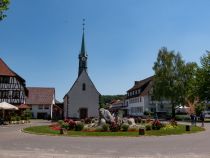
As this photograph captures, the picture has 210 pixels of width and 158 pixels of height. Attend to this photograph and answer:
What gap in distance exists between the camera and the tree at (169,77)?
67.9 meters

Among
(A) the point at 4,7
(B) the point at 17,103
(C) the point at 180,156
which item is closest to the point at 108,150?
(C) the point at 180,156

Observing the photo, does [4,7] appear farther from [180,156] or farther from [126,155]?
[180,156]

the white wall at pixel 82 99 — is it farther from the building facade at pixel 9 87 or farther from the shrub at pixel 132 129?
the shrub at pixel 132 129

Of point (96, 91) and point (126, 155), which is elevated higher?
point (96, 91)

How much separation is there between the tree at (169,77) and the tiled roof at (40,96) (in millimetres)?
23222

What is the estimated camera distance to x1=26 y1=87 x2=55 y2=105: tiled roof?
75.6 meters

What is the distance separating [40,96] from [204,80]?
3667 cm

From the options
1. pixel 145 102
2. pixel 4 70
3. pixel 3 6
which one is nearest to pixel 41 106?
pixel 4 70

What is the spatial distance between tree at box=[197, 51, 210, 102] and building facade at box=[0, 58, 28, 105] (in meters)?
32.8

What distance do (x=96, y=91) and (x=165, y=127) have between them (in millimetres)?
32528

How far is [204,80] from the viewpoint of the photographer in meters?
58.3

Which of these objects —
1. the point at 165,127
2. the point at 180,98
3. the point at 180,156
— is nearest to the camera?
the point at 180,156

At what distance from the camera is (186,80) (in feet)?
226

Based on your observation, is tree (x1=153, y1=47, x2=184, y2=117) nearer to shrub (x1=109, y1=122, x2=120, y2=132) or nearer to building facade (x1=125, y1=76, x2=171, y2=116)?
building facade (x1=125, y1=76, x2=171, y2=116)
